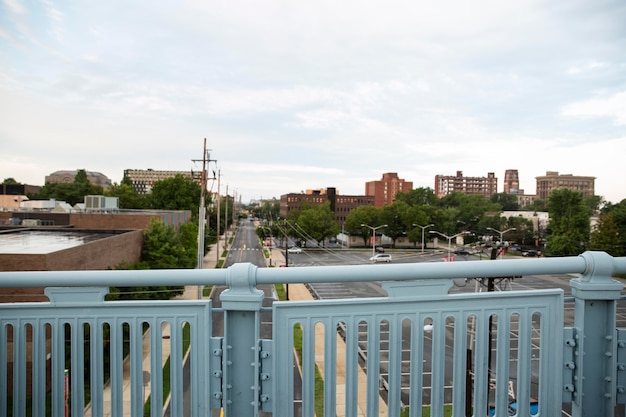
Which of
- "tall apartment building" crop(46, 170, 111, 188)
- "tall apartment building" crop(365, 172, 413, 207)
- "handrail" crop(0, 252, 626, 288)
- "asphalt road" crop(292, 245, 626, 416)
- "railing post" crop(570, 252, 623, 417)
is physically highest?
"tall apartment building" crop(46, 170, 111, 188)

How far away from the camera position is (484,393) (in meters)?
2.43

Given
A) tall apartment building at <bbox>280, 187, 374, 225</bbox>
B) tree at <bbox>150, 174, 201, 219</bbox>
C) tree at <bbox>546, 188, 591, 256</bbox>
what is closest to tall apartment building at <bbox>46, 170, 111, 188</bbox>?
tall apartment building at <bbox>280, 187, 374, 225</bbox>

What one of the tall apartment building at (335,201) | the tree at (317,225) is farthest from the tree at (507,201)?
the tree at (317,225)

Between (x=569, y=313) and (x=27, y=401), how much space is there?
301cm

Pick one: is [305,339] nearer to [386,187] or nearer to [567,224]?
[567,224]

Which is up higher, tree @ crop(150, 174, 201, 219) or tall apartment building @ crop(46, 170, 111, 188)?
tall apartment building @ crop(46, 170, 111, 188)

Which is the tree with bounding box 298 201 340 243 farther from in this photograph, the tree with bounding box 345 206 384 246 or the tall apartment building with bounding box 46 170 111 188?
the tall apartment building with bounding box 46 170 111 188

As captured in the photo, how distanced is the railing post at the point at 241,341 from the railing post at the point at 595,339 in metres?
1.71

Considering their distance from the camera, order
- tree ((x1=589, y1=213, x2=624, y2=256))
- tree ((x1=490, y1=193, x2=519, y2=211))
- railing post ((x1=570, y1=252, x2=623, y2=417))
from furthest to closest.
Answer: tree ((x1=490, y1=193, x2=519, y2=211)), tree ((x1=589, y1=213, x2=624, y2=256)), railing post ((x1=570, y1=252, x2=623, y2=417))

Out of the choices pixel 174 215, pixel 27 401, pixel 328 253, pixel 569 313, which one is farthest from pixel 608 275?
pixel 328 253

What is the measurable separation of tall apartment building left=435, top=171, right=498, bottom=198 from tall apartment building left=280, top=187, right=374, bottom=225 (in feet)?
283

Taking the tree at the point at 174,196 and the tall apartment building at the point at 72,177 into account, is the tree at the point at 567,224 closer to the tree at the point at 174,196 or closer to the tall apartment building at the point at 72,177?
the tree at the point at 174,196

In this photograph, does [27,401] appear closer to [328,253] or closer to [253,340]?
[253,340]

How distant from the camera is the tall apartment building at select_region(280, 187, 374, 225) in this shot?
111188 millimetres
